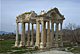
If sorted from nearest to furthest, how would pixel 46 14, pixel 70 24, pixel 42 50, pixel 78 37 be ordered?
pixel 42 50, pixel 46 14, pixel 78 37, pixel 70 24

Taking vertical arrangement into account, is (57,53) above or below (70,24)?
below

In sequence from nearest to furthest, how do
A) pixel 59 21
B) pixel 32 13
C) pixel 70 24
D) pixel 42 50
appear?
pixel 42 50 < pixel 32 13 < pixel 59 21 < pixel 70 24

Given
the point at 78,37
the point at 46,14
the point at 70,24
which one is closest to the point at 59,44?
the point at 46,14

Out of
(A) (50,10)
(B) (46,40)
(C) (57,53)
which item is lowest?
(C) (57,53)

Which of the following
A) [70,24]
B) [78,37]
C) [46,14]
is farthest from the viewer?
[70,24]

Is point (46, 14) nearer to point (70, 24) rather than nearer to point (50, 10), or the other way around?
point (50, 10)

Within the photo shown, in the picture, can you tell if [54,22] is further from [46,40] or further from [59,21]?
[46,40]

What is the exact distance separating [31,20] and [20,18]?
2233 mm

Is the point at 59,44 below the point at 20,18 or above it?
below

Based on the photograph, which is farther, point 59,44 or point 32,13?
point 59,44

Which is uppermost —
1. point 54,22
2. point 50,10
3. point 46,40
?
point 50,10

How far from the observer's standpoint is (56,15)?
99.4 feet

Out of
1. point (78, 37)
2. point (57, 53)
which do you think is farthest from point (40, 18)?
→ point (78, 37)

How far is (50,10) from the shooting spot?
27.5 meters
